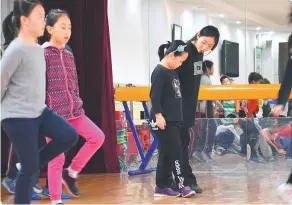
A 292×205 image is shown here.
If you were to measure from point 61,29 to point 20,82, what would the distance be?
0.89m

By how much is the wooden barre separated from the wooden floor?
0.62m

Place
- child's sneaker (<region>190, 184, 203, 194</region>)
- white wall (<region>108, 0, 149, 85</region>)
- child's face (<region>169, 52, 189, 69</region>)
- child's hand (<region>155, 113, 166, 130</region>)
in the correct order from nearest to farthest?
child's hand (<region>155, 113, 166, 130</region>) → child's face (<region>169, 52, 189, 69</region>) → child's sneaker (<region>190, 184, 203, 194</region>) → white wall (<region>108, 0, 149, 85</region>)

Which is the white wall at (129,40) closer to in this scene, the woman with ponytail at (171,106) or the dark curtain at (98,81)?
the dark curtain at (98,81)

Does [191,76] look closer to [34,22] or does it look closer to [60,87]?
[60,87]

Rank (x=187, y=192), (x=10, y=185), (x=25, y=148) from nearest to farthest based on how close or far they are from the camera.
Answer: (x=25, y=148)
(x=187, y=192)
(x=10, y=185)

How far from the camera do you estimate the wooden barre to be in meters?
5.20

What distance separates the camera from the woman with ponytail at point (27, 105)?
2539mm

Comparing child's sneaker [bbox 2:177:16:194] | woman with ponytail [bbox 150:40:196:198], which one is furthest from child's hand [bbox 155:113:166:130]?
child's sneaker [bbox 2:177:16:194]

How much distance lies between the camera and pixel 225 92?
17.3ft

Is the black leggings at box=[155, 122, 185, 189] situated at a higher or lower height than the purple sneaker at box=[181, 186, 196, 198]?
higher

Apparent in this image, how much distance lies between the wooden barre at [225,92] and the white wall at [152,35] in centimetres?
152

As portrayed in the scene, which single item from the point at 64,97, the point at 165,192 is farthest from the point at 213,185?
the point at 64,97

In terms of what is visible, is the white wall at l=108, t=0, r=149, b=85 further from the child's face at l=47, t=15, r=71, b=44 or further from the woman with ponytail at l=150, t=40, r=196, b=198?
the child's face at l=47, t=15, r=71, b=44

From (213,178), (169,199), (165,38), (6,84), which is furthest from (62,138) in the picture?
(165,38)
